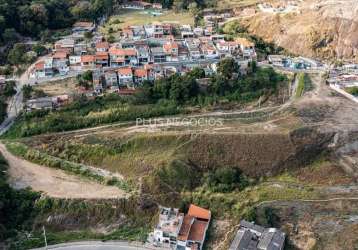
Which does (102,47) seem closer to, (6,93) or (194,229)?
(6,93)

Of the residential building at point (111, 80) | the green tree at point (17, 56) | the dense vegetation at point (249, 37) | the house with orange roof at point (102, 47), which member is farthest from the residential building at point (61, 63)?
the dense vegetation at point (249, 37)

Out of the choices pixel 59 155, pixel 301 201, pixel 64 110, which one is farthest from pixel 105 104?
pixel 301 201

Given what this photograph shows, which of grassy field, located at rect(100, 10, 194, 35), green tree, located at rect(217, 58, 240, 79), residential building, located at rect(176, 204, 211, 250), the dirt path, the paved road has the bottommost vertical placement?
the paved road

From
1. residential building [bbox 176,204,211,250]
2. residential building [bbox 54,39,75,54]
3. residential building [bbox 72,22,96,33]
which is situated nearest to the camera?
residential building [bbox 176,204,211,250]

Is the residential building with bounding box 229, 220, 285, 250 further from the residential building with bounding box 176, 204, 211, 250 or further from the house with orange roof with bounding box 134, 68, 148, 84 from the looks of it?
the house with orange roof with bounding box 134, 68, 148, 84

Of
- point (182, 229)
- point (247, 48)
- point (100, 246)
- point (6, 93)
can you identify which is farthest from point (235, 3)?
point (100, 246)

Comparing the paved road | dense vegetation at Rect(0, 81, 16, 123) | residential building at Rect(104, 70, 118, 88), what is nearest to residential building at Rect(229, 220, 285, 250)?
the paved road

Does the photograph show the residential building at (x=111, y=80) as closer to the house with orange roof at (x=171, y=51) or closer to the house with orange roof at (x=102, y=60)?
the house with orange roof at (x=102, y=60)
